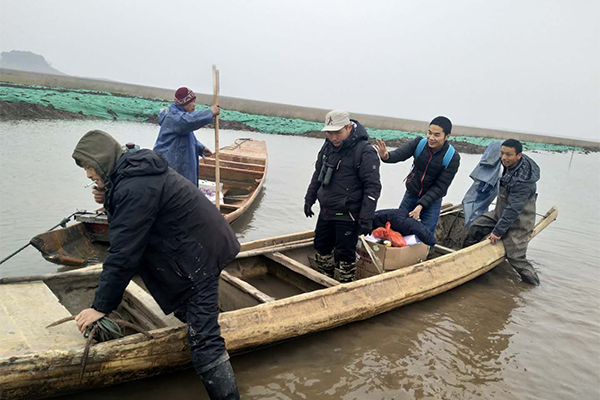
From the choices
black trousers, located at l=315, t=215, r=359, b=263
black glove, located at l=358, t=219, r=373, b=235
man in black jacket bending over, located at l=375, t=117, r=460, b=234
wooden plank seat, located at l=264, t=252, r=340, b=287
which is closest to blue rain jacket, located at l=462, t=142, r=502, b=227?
man in black jacket bending over, located at l=375, t=117, r=460, b=234

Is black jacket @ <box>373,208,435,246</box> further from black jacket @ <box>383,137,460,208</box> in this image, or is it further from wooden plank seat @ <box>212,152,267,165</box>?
wooden plank seat @ <box>212,152,267,165</box>

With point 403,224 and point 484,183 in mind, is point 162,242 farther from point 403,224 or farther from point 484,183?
point 484,183

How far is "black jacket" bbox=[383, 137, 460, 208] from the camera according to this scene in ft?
16.7

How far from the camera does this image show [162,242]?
247 cm

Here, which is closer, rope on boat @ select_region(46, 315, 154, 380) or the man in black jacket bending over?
rope on boat @ select_region(46, 315, 154, 380)

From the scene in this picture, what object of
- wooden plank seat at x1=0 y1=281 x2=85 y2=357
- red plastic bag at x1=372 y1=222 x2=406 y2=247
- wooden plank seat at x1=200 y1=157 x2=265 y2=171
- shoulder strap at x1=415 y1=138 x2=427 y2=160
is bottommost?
wooden plank seat at x1=0 y1=281 x2=85 y2=357

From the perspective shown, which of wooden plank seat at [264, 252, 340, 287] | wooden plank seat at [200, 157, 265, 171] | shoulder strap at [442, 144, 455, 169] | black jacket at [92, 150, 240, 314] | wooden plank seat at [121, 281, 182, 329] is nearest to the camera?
black jacket at [92, 150, 240, 314]

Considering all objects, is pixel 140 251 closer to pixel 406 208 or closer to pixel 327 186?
pixel 327 186

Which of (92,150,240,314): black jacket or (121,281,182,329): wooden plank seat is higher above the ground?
(92,150,240,314): black jacket

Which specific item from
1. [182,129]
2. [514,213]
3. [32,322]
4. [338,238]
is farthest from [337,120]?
[514,213]

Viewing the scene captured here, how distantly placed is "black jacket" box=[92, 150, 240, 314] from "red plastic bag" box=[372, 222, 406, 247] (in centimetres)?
A: 263

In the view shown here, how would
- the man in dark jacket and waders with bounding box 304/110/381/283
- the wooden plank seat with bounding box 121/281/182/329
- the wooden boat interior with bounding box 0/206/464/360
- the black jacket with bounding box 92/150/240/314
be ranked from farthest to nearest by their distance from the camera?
1. the man in dark jacket and waders with bounding box 304/110/381/283
2. the wooden plank seat with bounding box 121/281/182/329
3. the wooden boat interior with bounding box 0/206/464/360
4. the black jacket with bounding box 92/150/240/314

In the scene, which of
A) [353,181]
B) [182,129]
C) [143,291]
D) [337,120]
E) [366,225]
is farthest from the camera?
[182,129]

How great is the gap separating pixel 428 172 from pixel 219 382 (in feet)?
12.3
